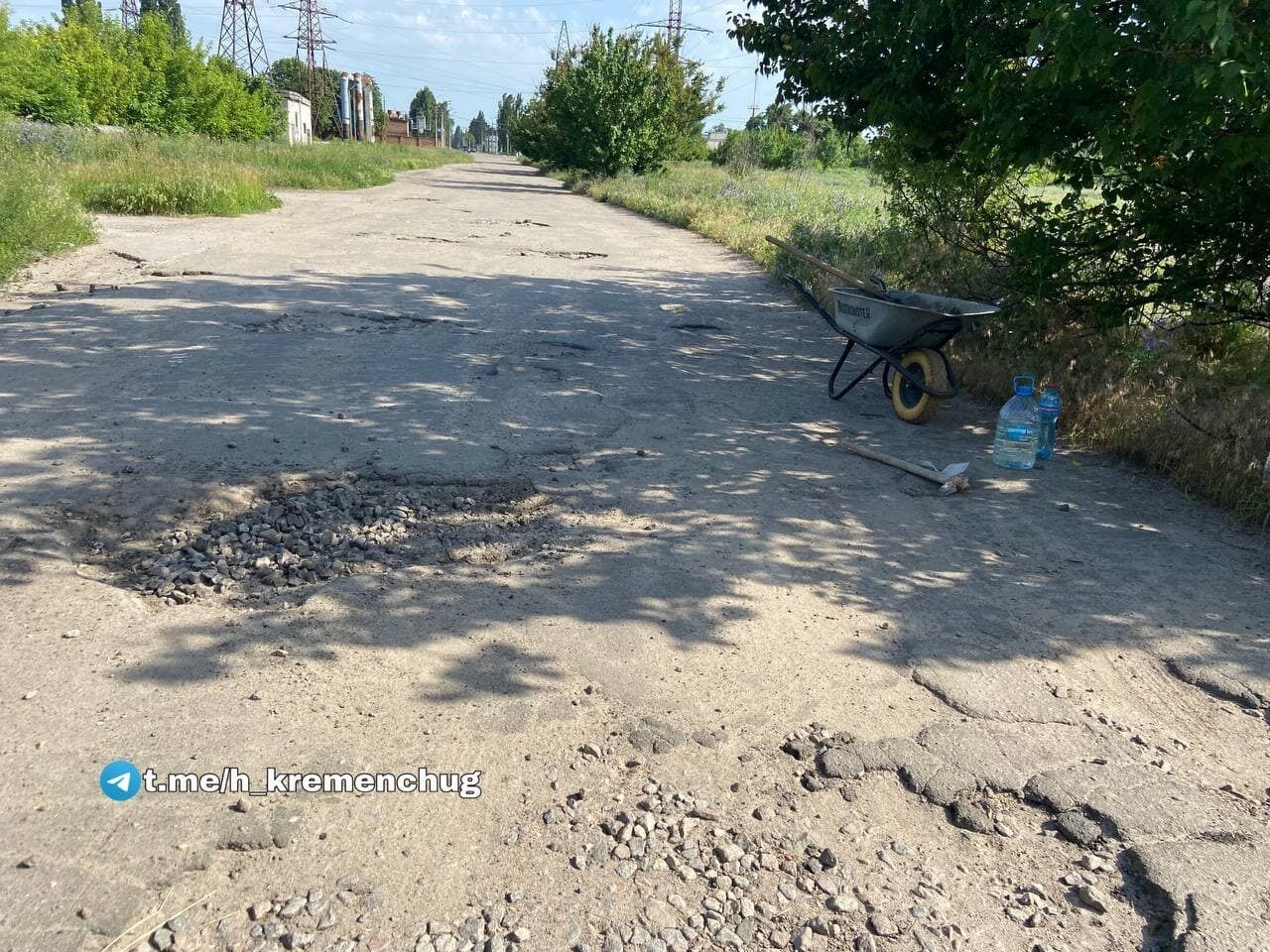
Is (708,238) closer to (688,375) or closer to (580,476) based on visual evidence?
(688,375)

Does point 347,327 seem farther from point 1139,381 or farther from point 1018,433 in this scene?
point 1139,381

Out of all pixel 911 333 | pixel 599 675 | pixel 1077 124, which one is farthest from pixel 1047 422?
pixel 599 675

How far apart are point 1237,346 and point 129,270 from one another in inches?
432

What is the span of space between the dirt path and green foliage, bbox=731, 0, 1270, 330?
1570mm

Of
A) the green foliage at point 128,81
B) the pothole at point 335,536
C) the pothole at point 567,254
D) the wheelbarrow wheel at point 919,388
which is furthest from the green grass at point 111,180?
the wheelbarrow wheel at point 919,388

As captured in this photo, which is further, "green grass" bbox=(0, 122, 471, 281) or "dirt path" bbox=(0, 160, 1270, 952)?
"green grass" bbox=(0, 122, 471, 281)

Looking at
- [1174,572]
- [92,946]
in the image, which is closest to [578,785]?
[92,946]

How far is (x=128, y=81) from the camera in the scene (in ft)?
105

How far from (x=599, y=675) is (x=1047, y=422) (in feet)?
12.8

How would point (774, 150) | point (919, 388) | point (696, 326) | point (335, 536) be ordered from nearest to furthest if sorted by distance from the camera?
point (335, 536) < point (919, 388) < point (696, 326) < point (774, 150)

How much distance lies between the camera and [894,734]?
2881 mm

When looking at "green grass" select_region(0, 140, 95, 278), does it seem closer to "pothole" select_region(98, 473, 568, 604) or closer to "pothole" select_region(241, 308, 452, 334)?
"pothole" select_region(241, 308, 452, 334)

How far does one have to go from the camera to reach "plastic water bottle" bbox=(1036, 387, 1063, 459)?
564cm

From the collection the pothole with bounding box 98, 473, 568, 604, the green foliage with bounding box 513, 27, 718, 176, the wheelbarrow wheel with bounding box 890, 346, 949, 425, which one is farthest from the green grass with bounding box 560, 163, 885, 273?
the pothole with bounding box 98, 473, 568, 604
